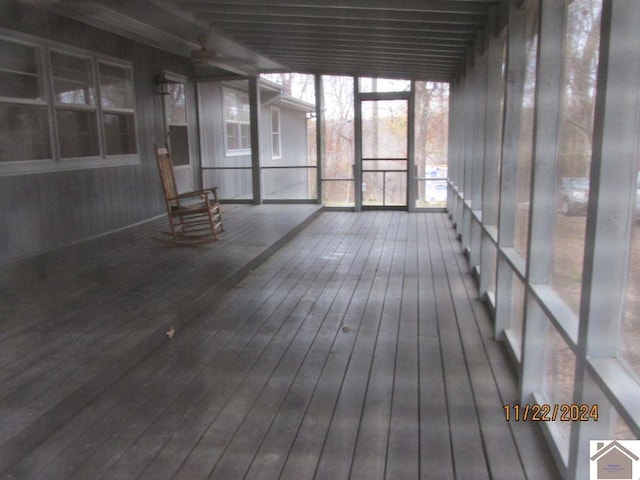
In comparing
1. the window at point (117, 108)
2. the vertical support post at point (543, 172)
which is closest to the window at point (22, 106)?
the window at point (117, 108)

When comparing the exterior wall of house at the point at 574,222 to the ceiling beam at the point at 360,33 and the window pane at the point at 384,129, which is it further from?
the window pane at the point at 384,129

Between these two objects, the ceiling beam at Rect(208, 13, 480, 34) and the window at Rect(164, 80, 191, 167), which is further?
the window at Rect(164, 80, 191, 167)

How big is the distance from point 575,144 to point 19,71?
473cm

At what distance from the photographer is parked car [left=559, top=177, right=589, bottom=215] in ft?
6.53

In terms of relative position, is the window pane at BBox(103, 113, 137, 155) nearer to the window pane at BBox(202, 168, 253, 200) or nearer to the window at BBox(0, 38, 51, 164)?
the window at BBox(0, 38, 51, 164)

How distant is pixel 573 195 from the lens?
212 centimetres

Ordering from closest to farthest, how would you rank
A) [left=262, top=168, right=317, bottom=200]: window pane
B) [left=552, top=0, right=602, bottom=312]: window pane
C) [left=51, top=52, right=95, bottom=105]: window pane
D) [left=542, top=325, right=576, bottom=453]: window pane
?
1. [left=552, top=0, right=602, bottom=312]: window pane
2. [left=542, top=325, right=576, bottom=453]: window pane
3. [left=51, top=52, right=95, bottom=105]: window pane
4. [left=262, top=168, right=317, bottom=200]: window pane

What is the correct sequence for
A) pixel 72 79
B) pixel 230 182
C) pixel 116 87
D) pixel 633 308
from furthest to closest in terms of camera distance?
pixel 230 182
pixel 116 87
pixel 72 79
pixel 633 308

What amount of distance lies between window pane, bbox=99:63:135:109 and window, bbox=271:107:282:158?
3.68 meters

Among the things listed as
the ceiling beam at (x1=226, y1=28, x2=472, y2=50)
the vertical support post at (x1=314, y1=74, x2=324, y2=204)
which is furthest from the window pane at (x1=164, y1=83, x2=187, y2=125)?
the vertical support post at (x1=314, y1=74, x2=324, y2=204)

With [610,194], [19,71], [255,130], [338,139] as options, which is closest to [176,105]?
[255,130]
